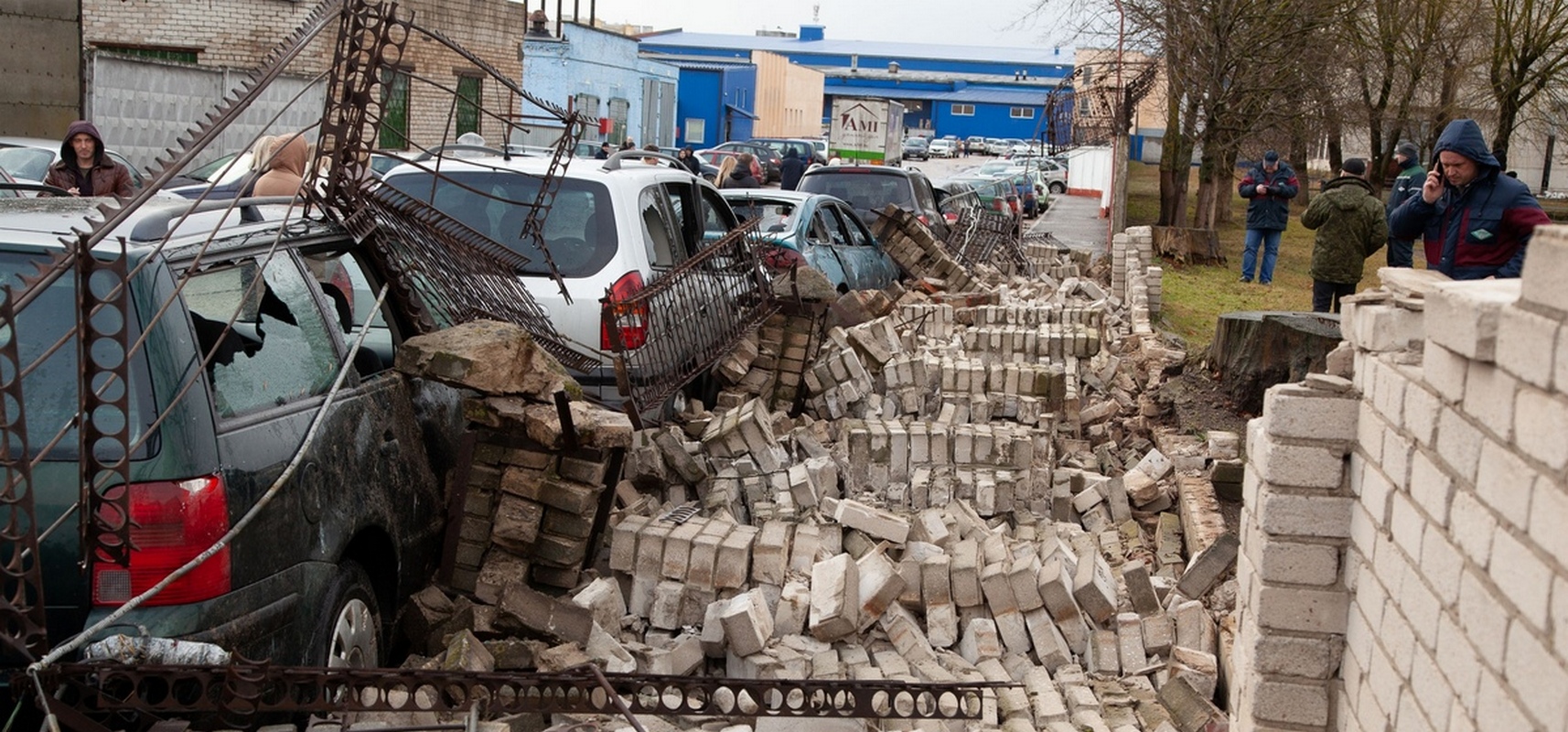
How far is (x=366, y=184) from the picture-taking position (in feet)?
18.0

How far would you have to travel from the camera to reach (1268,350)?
8039mm

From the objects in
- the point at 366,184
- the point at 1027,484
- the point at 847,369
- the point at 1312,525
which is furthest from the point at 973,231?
the point at 1312,525

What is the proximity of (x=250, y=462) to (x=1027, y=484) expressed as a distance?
Result: 4.38 m

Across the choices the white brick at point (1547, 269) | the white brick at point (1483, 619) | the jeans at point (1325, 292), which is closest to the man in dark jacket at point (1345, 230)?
the jeans at point (1325, 292)

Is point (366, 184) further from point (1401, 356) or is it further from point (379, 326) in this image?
point (1401, 356)

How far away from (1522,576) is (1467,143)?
14.6 feet

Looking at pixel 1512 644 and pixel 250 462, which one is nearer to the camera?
pixel 1512 644

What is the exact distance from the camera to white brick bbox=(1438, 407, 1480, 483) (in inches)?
108

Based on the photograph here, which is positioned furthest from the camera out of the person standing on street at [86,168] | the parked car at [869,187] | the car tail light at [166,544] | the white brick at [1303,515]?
the parked car at [869,187]

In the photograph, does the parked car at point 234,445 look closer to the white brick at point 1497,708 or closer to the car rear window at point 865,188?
the white brick at point 1497,708

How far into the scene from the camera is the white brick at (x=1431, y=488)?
290cm

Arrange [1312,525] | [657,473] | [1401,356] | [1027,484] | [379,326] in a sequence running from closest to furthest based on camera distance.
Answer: [1401,356] → [1312,525] → [379,326] → [657,473] → [1027,484]

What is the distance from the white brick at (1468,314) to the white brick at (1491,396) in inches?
1.5

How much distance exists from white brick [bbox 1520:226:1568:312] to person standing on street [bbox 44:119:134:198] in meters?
8.72
